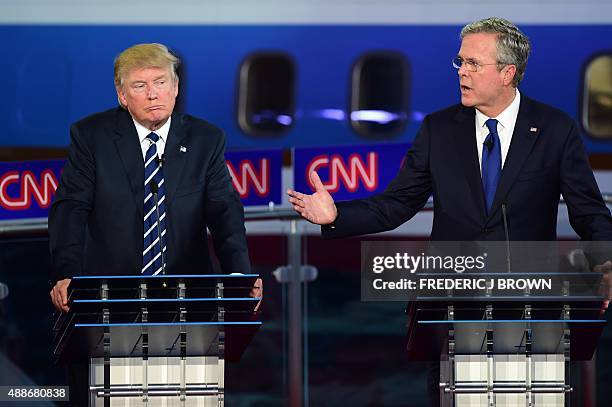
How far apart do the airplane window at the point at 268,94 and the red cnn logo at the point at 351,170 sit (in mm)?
1779

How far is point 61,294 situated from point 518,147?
54.0 inches

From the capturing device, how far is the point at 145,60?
181 inches

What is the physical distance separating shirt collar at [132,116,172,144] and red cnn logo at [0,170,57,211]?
1634 millimetres

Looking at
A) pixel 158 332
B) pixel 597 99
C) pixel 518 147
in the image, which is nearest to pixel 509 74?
pixel 518 147

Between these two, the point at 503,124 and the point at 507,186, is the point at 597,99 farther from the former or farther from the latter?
the point at 507,186

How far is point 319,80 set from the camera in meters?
8.37

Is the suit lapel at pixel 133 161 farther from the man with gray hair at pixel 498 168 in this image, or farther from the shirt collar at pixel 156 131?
the man with gray hair at pixel 498 168

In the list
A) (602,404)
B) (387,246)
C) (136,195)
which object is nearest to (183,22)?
(602,404)

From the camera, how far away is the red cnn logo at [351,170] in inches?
262

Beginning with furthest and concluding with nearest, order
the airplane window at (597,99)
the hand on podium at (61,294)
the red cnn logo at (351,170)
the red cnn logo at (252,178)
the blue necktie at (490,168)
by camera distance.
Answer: the airplane window at (597,99), the red cnn logo at (351,170), the red cnn logo at (252,178), the blue necktie at (490,168), the hand on podium at (61,294)

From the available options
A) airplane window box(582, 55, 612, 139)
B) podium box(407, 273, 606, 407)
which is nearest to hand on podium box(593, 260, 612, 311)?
podium box(407, 273, 606, 407)

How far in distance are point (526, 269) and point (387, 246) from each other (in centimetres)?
37

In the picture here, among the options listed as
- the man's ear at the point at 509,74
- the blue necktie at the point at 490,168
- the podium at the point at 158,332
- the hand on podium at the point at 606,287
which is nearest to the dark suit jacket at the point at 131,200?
the podium at the point at 158,332

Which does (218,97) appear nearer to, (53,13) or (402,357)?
(53,13)
